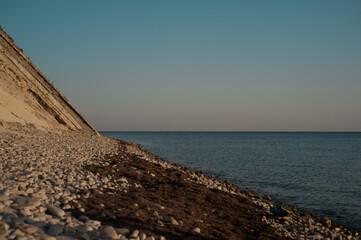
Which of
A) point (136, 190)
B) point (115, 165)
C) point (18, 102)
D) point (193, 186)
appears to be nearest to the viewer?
point (136, 190)

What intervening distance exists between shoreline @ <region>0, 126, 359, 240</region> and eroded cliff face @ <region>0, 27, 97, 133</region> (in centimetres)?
1009

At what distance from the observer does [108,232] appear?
A: 5.85 metres

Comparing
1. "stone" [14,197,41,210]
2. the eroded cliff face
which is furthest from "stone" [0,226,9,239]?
the eroded cliff face

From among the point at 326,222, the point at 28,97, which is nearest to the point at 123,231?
the point at 326,222

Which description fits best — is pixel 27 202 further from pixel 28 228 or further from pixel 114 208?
pixel 114 208

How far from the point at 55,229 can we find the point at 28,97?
23.7 meters

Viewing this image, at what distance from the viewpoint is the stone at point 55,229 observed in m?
5.39

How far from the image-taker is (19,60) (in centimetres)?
2622

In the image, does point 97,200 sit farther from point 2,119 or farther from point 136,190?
point 2,119

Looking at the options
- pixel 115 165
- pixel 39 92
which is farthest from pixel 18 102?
pixel 115 165

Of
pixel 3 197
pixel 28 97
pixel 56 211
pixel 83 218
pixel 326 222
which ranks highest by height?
pixel 28 97

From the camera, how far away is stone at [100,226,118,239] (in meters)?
5.77

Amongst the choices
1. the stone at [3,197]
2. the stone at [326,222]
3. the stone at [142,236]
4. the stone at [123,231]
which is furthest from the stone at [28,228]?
the stone at [326,222]

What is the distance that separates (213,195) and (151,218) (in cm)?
501
